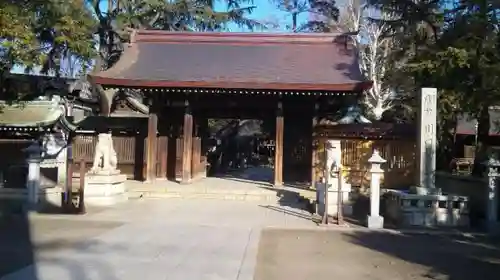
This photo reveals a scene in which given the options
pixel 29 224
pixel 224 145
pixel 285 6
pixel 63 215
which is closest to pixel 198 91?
pixel 63 215

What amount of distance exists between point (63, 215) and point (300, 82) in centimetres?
968

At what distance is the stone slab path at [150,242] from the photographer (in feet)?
23.3

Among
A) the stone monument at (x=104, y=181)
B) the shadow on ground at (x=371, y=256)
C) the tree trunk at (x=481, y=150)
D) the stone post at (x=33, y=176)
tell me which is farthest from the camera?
the stone monument at (x=104, y=181)

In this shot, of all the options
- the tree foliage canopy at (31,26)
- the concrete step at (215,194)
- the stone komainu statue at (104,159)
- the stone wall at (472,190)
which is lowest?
the concrete step at (215,194)

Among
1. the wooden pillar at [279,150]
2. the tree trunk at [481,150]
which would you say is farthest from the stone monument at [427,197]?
the wooden pillar at [279,150]

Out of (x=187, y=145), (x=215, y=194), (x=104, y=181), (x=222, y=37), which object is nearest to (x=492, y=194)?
(x=215, y=194)

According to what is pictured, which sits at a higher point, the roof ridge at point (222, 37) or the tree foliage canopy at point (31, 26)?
the roof ridge at point (222, 37)

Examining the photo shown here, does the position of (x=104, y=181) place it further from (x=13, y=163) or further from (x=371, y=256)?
A: (x=371, y=256)

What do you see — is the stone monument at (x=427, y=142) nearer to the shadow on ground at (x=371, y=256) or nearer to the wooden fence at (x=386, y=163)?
the shadow on ground at (x=371, y=256)

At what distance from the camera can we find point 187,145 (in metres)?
19.7

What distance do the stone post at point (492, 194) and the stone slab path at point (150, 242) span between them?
418 centimetres

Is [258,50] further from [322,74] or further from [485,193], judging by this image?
[485,193]

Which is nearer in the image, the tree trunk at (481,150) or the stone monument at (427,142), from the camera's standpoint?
the stone monument at (427,142)

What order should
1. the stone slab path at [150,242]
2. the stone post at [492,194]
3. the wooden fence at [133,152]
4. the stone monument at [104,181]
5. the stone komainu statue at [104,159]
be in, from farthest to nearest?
the wooden fence at [133,152] → the stone komainu statue at [104,159] → the stone monument at [104,181] → the stone post at [492,194] → the stone slab path at [150,242]
